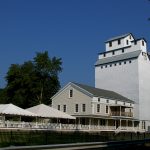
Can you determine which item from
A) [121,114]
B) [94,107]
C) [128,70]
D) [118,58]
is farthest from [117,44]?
[94,107]

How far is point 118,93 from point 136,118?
738cm

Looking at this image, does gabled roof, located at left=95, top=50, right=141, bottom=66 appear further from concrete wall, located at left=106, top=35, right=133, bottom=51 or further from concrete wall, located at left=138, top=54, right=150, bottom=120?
concrete wall, located at left=106, top=35, right=133, bottom=51

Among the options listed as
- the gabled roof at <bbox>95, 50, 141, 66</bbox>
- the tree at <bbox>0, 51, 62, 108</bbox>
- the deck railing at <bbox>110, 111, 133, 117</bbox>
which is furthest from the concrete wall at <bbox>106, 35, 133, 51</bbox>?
the deck railing at <bbox>110, 111, 133, 117</bbox>

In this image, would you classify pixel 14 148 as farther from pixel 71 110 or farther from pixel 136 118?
pixel 136 118

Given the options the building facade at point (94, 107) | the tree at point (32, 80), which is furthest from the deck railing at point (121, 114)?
the tree at point (32, 80)

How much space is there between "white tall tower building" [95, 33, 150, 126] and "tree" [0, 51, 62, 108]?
10.1 m

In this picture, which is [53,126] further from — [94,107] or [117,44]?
[117,44]

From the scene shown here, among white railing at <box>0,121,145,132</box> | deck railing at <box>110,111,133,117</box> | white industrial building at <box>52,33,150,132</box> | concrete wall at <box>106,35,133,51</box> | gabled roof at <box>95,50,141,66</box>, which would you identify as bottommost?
white railing at <box>0,121,145,132</box>

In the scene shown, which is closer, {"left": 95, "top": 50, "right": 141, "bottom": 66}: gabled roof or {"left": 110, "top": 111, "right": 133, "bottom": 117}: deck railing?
{"left": 110, "top": 111, "right": 133, "bottom": 117}: deck railing

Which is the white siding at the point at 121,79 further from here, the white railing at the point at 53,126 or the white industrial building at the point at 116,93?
the white railing at the point at 53,126

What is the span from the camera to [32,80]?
7831 cm

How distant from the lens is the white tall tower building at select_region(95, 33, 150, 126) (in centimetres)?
7744

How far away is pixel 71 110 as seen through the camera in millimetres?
66875

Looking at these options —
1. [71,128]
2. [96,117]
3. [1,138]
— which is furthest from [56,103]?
[1,138]
